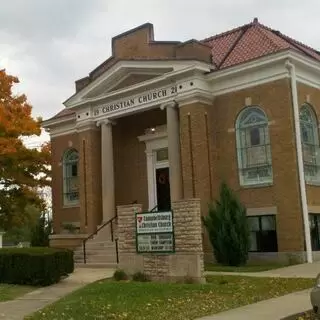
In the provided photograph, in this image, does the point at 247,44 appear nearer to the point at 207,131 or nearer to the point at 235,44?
the point at 235,44

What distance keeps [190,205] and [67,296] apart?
369 cm

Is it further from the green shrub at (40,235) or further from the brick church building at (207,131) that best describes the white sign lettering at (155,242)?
the green shrub at (40,235)

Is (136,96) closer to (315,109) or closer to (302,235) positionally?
(315,109)

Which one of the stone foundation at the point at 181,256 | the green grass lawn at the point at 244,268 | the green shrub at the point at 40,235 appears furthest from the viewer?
the green shrub at the point at 40,235

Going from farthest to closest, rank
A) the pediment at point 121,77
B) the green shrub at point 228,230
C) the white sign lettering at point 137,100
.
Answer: the pediment at point 121,77 → the white sign lettering at point 137,100 → the green shrub at point 228,230

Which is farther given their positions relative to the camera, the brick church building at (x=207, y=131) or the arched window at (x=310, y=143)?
the arched window at (x=310, y=143)

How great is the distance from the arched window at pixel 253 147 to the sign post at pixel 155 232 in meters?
7.49

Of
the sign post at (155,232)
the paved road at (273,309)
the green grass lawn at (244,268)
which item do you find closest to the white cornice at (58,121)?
the green grass lawn at (244,268)

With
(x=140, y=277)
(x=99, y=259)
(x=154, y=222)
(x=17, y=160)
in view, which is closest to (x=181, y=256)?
(x=154, y=222)

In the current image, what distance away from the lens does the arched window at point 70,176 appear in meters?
29.7

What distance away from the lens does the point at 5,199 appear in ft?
94.9

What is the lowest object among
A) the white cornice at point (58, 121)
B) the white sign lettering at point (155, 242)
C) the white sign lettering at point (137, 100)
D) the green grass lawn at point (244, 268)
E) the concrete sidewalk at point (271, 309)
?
the concrete sidewalk at point (271, 309)

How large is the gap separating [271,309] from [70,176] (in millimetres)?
20487

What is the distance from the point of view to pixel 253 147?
22156mm
